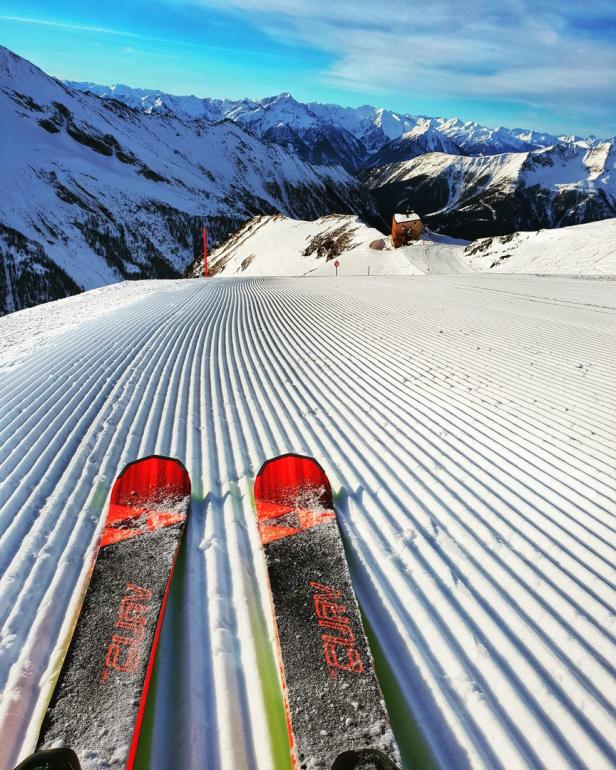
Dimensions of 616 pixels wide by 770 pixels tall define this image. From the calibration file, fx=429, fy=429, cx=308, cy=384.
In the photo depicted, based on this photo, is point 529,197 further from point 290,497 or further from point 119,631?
point 119,631

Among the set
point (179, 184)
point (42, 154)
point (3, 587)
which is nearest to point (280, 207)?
point (179, 184)

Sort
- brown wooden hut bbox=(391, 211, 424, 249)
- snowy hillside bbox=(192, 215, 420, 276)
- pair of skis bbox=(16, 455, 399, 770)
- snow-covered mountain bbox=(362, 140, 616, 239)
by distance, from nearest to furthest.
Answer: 1. pair of skis bbox=(16, 455, 399, 770)
2. snowy hillside bbox=(192, 215, 420, 276)
3. brown wooden hut bbox=(391, 211, 424, 249)
4. snow-covered mountain bbox=(362, 140, 616, 239)

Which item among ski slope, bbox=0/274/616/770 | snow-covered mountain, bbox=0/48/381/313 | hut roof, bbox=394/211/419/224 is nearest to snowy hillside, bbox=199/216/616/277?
hut roof, bbox=394/211/419/224

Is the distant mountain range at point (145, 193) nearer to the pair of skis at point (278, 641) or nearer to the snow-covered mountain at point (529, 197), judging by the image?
the snow-covered mountain at point (529, 197)

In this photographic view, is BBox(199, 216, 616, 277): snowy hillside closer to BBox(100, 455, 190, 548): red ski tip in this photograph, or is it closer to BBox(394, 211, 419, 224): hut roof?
BBox(394, 211, 419, 224): hut roof

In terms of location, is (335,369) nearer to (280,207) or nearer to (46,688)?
(46,688)

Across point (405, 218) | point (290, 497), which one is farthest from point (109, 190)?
point (290, 497)
